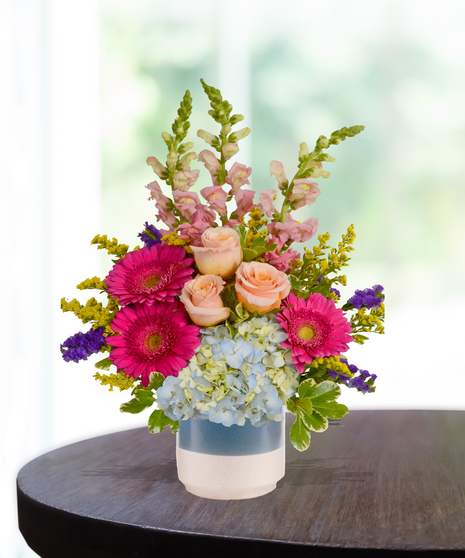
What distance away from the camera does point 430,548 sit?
2.59 ft

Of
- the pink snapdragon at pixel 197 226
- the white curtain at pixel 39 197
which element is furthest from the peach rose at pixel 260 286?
the white curtain at pixel 39 197

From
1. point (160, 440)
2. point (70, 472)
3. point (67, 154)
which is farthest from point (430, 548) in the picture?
point (67, 154)

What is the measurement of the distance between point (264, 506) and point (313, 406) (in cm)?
17

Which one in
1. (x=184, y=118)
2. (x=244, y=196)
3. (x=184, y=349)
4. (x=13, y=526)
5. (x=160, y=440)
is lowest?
(x=13, y=526)

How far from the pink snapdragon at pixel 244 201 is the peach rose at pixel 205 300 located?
0.50 ft

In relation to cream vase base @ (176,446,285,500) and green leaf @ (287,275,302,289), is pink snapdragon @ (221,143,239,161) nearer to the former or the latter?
green leaf @ (287,275,302,289)

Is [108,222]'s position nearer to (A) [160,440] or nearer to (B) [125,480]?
(A) [160,440]

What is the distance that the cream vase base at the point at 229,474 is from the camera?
0.98m

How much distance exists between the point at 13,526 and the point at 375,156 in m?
2.44

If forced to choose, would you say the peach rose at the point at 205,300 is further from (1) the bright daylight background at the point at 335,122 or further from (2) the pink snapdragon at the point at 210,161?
(1) the bright daylight background at the point at 335,122

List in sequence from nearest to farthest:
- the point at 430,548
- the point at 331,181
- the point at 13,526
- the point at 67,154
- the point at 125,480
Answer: the point at 430,548
the point at 125,480
the point at 13,526
the point at 67,154
the point at 331,181

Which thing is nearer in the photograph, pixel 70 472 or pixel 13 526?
pixel 70 472

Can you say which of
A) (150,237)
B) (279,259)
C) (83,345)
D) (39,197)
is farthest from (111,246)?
(39,197)

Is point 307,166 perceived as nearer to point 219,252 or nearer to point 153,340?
point 219,252
